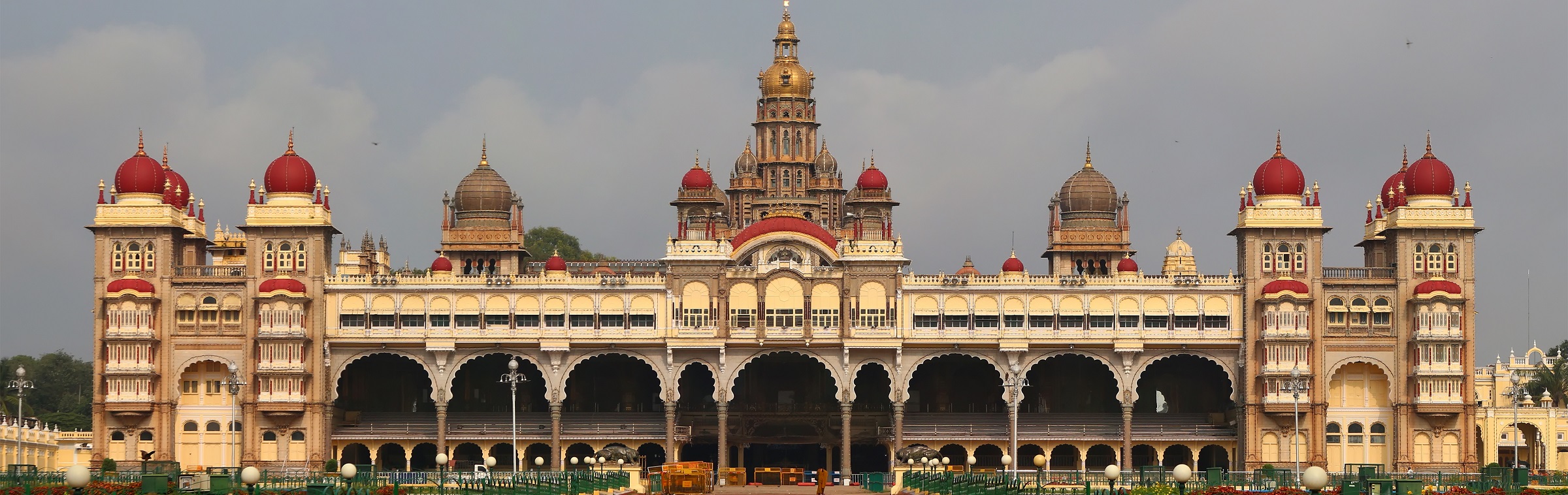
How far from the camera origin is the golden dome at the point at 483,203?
123500 millimetres

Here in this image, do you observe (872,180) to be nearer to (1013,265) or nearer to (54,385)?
(1013,265)

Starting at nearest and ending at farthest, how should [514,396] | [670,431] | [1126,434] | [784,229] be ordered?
[514,396]
[1126,434]
[670,431]
[784,229]

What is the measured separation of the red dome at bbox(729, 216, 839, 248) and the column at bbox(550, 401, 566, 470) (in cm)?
1126

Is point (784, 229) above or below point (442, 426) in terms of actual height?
above

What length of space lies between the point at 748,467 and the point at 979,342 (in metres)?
14.4

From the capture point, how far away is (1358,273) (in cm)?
10812

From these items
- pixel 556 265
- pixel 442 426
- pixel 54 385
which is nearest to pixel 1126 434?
pixel 556 265

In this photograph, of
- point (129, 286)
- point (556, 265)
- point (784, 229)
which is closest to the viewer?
point (129, 286)

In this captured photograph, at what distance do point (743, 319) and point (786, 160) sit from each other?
66.0 ft

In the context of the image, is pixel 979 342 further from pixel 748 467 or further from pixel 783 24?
pixel 783 24

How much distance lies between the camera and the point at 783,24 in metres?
130

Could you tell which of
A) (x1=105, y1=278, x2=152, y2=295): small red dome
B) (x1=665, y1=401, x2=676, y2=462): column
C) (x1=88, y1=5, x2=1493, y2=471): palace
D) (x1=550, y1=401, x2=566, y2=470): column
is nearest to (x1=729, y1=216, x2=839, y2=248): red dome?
(x1=88, y1=5, x2=1493, y2=471): palace

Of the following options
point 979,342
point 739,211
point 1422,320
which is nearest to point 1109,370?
point 979,342

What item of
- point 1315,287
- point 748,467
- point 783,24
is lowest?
point 748,467
